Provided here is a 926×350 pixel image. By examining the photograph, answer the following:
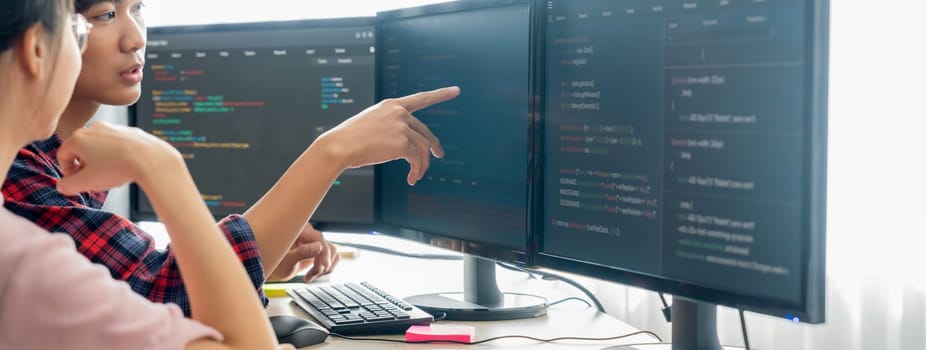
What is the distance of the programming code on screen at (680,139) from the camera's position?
948 mm

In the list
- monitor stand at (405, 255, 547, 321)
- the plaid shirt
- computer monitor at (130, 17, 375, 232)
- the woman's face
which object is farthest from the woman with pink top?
computer monitor at (130, 17, 375, 232)

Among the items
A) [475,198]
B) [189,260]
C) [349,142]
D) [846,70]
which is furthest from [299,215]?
[846,70]

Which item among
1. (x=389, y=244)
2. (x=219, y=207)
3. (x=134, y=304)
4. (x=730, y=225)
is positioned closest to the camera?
(x=134, y=304)

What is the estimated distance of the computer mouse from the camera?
128cm

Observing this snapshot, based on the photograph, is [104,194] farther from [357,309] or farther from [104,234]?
[357,309]

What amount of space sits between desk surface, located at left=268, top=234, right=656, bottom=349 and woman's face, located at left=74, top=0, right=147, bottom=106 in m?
0.41

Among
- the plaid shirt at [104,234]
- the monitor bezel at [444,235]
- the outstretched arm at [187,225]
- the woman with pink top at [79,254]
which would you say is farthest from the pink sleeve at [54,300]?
the monitor bezel at [444,235]

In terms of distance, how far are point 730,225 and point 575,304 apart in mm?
612

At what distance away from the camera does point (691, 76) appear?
103 cm

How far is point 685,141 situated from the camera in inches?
40.8

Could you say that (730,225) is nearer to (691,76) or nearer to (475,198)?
(691,76)

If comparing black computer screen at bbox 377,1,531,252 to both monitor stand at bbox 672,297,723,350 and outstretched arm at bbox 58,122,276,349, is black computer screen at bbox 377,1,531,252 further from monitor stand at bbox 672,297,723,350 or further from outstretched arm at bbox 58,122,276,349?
outstretched arm at bbox 58,122,276,349

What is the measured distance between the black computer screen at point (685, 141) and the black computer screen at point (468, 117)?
0.07 meters

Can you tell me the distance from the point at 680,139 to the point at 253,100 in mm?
915
